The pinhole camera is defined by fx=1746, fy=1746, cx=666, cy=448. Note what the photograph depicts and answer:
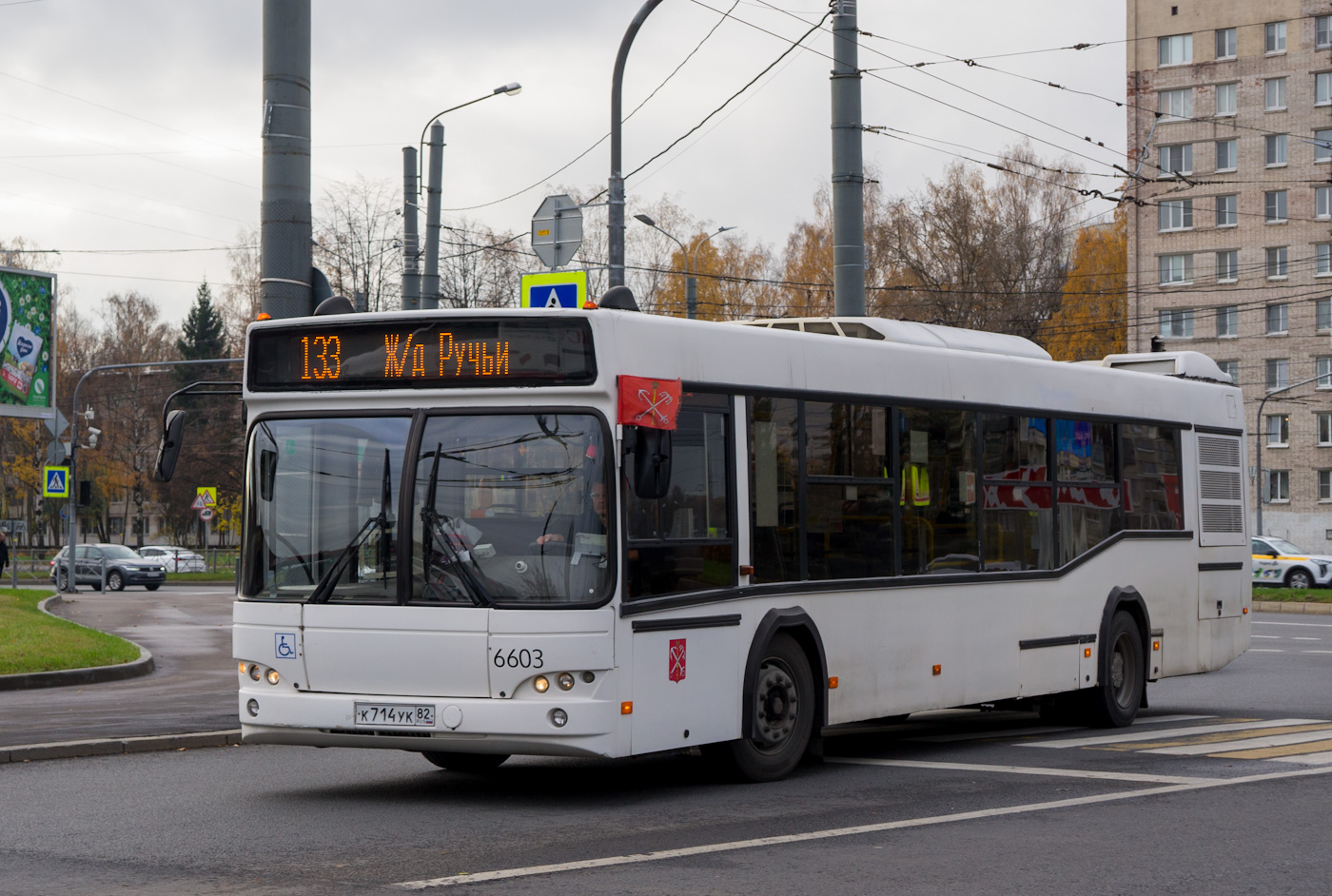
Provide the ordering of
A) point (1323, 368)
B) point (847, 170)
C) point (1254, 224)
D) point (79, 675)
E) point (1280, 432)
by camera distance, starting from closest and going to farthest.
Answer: point (847, 170), point (79, 675), point (1323, 368), point (1280, 432), point (1254, 224)

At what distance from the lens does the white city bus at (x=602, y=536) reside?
9.10m

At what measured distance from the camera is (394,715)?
9172mm

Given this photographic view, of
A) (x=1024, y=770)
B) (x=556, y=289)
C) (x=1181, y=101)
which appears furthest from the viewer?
(x=1181, y=101)

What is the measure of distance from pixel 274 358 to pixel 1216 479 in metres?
9.02

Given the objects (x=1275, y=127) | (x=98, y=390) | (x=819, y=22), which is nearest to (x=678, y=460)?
(x=819, y=22)

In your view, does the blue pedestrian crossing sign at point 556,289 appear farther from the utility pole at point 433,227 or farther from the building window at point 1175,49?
the building window at point 1175,49

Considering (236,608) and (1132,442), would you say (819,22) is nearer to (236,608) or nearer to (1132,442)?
(1132,442)

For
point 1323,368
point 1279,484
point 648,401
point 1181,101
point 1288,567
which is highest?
point 1181,101

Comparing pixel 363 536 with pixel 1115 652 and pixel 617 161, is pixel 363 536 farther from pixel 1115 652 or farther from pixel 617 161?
pixel 617 161

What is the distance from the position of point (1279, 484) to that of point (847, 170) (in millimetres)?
63532

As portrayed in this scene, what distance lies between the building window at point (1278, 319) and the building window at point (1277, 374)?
1227 mm

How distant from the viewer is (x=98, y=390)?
87375 mm

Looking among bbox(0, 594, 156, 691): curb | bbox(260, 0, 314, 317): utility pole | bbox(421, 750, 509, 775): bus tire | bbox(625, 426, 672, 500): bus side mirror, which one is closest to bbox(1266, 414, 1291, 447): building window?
bbox(0, 594, 156, 691): curb

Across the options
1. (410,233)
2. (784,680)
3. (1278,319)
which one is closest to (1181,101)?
(1278,319)
